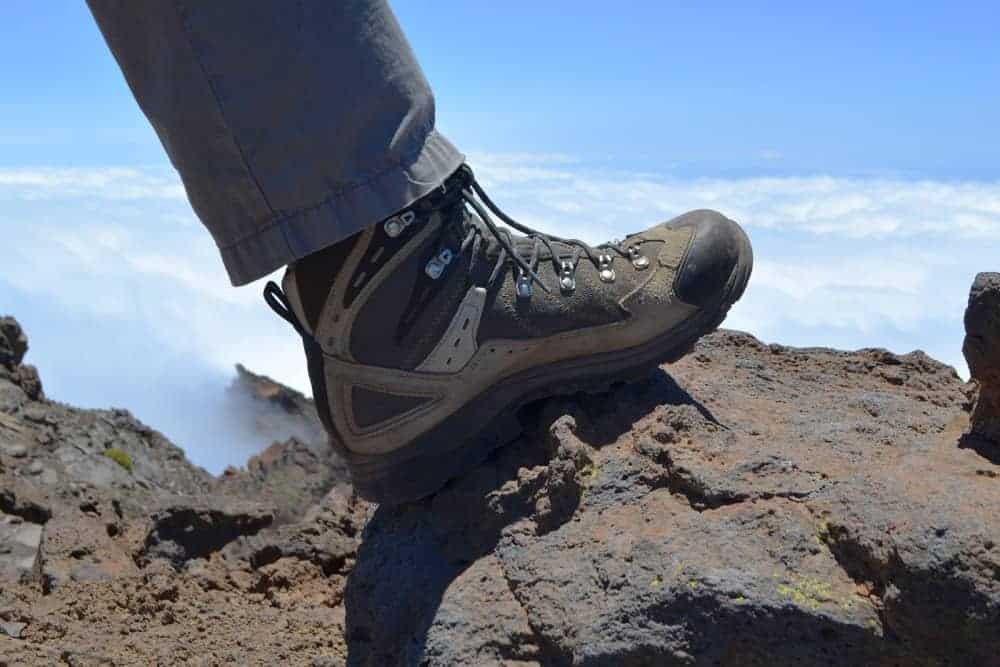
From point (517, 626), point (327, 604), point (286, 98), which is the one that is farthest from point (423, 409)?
point (327, 604)

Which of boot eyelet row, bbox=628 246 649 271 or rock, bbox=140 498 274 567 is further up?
rock, bbox=140 498 274 567

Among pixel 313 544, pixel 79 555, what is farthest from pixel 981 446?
pixel 79 555

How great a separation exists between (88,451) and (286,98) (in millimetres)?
4114

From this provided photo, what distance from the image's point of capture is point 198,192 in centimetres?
236

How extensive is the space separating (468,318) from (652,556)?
26.4 inches

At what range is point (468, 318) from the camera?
8.64 feet

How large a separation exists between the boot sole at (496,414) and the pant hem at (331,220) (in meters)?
0.56

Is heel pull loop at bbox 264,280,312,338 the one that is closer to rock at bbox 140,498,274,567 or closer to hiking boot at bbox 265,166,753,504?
hiking boot at bbox 265,166,753,504

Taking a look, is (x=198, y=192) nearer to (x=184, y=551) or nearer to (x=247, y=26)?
(x=247, y=26)

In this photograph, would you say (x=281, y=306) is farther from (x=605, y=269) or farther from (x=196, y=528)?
(x=196, y=528)

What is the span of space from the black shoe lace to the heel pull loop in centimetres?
39

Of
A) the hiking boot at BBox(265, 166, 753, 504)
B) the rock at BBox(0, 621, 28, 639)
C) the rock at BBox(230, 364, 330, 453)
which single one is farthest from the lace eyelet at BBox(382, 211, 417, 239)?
the rock at BBox(230, 364, 330, 453)

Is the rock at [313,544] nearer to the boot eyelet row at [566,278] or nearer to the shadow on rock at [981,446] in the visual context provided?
the boot eyelet row at [566,278]

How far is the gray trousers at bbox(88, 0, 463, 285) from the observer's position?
2.22 m
